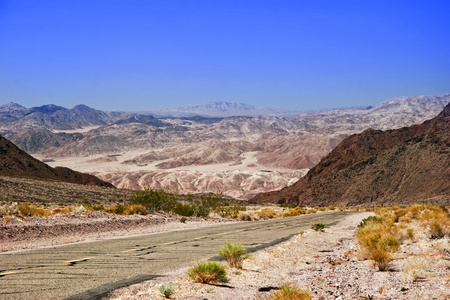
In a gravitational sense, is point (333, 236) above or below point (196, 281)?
below

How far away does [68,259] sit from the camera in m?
9.73

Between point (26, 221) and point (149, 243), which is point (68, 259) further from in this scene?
point (26, 221)

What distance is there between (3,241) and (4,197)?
32.9 meters

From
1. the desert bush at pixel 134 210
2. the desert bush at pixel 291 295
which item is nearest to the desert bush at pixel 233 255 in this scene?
the desert bush at pixel 291 295

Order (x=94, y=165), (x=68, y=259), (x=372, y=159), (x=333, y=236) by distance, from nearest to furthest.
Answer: (x=68, y=259) → (x=333, y=236) → (x=372, y=159) → (x=94, y=165)

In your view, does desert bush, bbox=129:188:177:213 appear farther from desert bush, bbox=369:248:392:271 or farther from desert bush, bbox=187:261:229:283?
desert bush, bbox=187:261:229:283

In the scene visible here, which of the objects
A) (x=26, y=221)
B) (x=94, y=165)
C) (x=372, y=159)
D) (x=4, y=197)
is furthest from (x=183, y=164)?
(x=26, y=221)

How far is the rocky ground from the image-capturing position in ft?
22.9

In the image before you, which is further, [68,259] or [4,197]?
[4,197]

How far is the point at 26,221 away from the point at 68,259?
9166mm

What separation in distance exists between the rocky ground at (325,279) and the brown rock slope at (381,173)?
5530 centimetres

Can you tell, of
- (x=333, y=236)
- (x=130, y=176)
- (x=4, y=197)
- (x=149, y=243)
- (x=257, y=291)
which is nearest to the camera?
(x=257, y=291)

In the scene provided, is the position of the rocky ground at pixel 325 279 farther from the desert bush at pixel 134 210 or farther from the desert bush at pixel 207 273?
the desert bush at pixel 134 210

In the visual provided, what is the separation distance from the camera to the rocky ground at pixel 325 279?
6.98 metres
